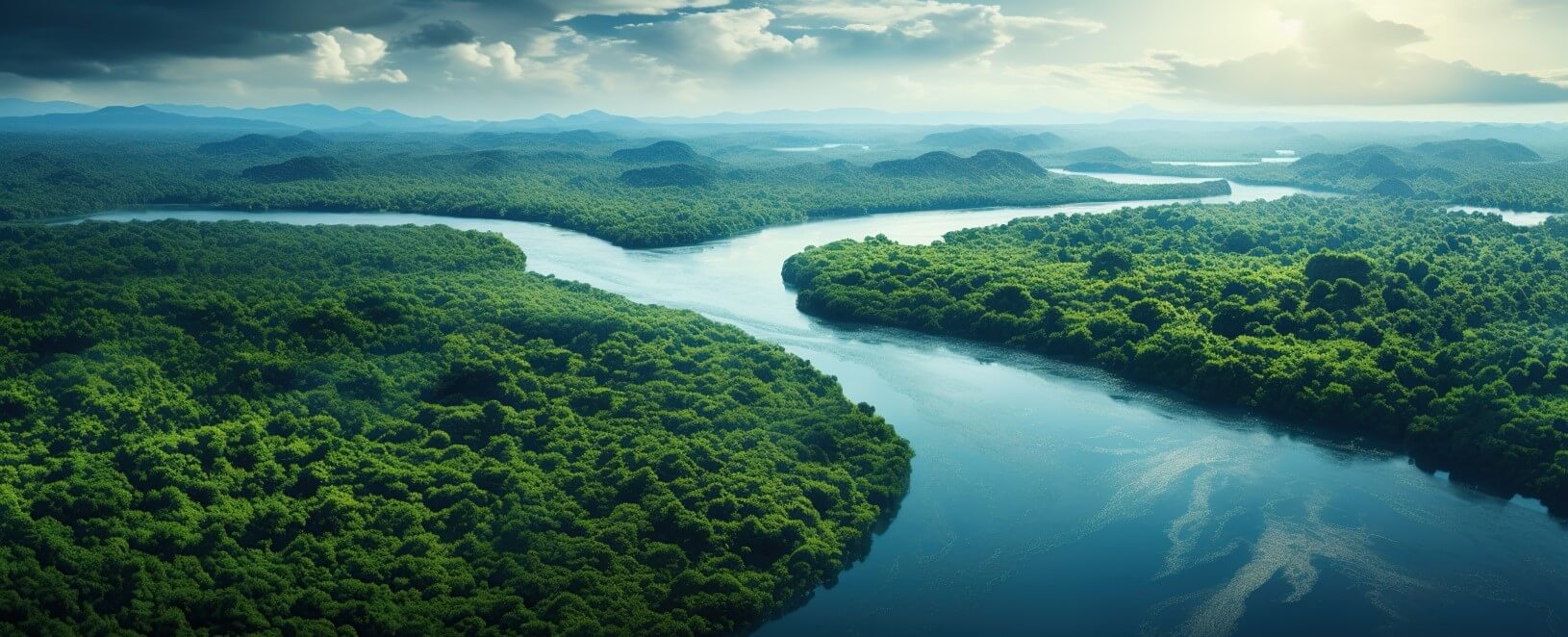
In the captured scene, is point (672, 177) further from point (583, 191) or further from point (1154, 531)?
point (1154, 531)

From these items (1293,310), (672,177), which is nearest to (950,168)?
(672,177)

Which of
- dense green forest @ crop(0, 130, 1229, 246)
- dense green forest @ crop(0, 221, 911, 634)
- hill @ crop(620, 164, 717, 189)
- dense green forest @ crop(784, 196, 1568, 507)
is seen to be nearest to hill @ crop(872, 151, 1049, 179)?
dense green forest @ crop(0, 130, 1229, 246)

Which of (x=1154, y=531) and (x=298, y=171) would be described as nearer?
(x=1154, y=531)

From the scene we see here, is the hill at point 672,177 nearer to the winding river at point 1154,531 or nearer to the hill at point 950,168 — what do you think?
the hill at point 950,168

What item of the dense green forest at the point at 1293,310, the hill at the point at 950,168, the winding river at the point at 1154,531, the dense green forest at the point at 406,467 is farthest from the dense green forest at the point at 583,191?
the winding river at the point at 1154,531

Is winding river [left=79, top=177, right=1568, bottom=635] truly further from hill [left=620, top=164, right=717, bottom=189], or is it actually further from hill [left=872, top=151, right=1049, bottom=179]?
hill [left=872, top=151, right=1049, bottom=179]

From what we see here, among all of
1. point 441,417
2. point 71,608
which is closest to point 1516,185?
point 441,417
